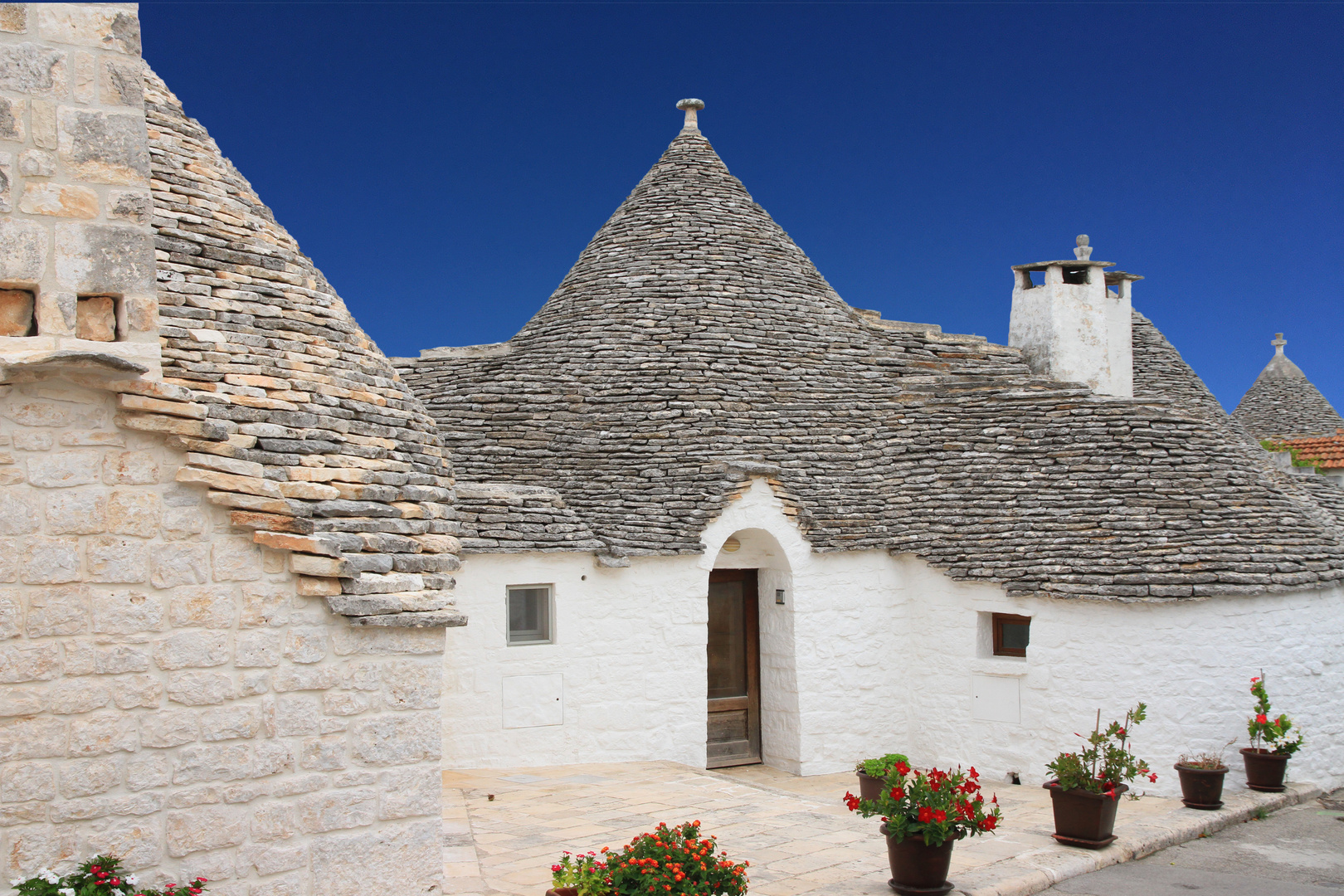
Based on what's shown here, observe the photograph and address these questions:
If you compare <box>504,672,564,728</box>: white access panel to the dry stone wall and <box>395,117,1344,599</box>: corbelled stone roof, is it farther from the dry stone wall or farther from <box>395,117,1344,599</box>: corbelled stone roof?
the dry stone wall

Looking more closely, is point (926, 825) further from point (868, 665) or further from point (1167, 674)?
point (868, 665)

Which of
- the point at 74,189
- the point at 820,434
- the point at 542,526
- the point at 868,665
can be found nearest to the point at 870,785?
the point at 868,665

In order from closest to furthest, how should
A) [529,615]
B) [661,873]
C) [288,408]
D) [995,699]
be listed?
[661,873]
[288,408]
[529,615]
[995,699]

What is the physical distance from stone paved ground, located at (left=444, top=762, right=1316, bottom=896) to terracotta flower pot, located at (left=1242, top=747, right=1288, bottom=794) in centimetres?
17

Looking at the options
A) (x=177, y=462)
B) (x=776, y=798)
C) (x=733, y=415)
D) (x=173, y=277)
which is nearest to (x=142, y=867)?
(x=177, y=462)

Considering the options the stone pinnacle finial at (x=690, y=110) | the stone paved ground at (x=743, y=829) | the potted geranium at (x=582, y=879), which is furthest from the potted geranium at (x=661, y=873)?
the stone pinnacle finial at (x=690, y=110)

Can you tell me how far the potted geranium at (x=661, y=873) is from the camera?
5738 mm

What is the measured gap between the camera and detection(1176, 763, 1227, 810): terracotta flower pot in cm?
1039

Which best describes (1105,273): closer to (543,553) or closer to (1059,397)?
(1059,397)

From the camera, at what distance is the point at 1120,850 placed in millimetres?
8891

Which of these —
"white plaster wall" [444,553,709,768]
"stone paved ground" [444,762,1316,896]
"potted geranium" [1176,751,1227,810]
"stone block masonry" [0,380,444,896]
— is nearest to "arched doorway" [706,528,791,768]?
"white plaster wall" [444,553,709,768]

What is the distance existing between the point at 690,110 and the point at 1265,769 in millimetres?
11830

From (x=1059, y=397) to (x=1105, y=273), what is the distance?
3.48m

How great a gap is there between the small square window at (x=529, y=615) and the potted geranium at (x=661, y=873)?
5.69 meters
